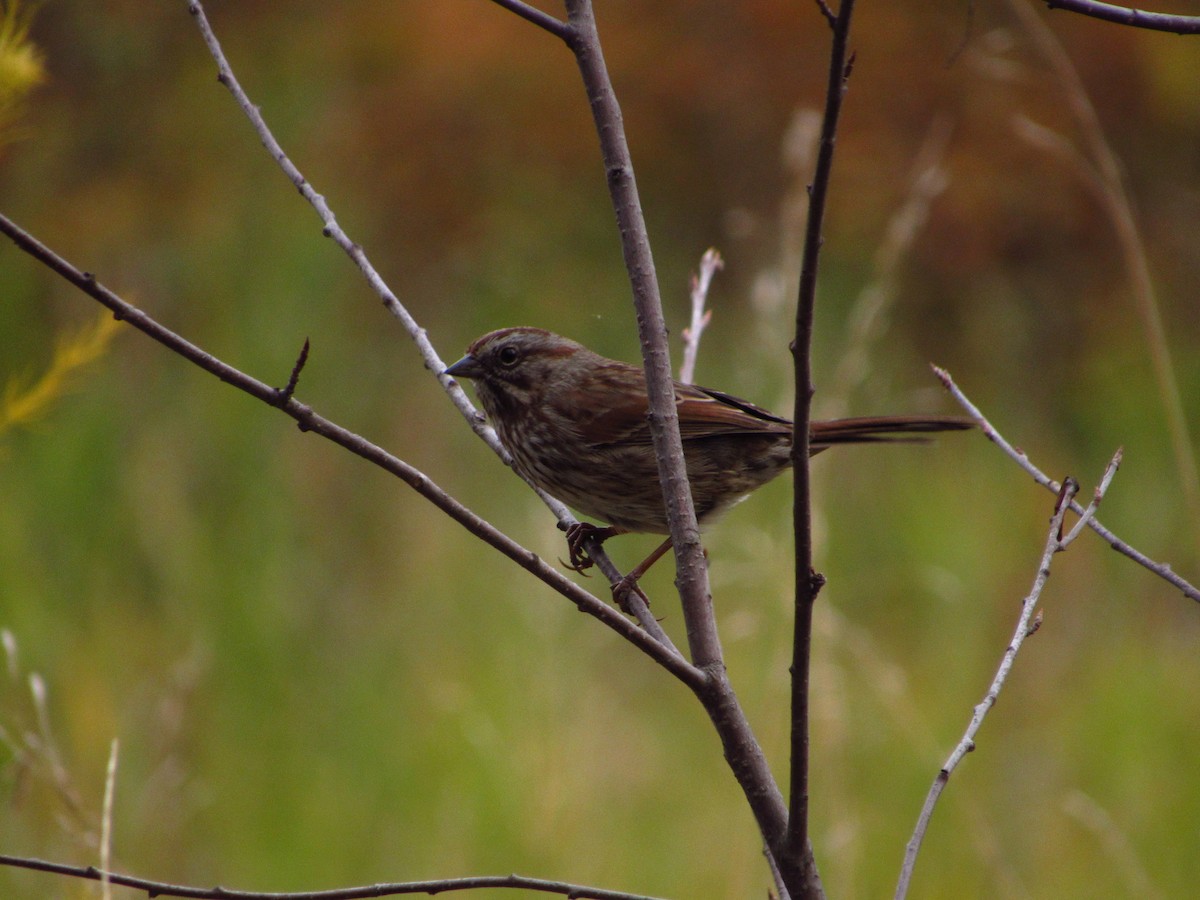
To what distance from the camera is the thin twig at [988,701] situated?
1.57 meters

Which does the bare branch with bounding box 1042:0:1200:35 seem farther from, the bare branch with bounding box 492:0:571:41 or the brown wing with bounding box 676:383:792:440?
the brown wing with bounding box 676:383:792:440

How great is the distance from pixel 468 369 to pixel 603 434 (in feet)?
1.31

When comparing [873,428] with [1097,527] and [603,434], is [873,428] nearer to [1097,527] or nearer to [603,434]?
[603,434]

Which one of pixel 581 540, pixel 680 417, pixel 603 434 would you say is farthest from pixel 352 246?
pixel 680 417

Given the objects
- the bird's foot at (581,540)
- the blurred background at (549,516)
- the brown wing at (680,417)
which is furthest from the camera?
the blurred background at (549,516)

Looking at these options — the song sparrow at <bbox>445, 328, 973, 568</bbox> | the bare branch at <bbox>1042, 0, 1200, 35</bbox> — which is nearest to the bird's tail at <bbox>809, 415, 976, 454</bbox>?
the song sparrow at <bbox>445, 328, 973, 568</bbox>

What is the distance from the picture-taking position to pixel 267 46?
7.12 m

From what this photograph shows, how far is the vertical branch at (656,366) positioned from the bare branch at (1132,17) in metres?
0.56

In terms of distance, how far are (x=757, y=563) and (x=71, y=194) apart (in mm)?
4625

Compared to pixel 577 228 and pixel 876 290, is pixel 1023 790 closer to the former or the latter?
pixel 876 290

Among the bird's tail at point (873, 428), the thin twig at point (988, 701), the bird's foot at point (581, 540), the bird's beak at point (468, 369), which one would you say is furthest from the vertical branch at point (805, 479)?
the bird's beak at point (468, 369)

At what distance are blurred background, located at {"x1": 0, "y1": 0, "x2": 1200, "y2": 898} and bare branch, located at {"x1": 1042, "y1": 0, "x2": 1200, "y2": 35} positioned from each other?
181mm

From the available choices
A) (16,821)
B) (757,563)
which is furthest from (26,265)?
(757,563)

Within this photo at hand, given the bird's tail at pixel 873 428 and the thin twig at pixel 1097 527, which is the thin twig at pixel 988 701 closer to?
the thin twig at pixel 1097 527
